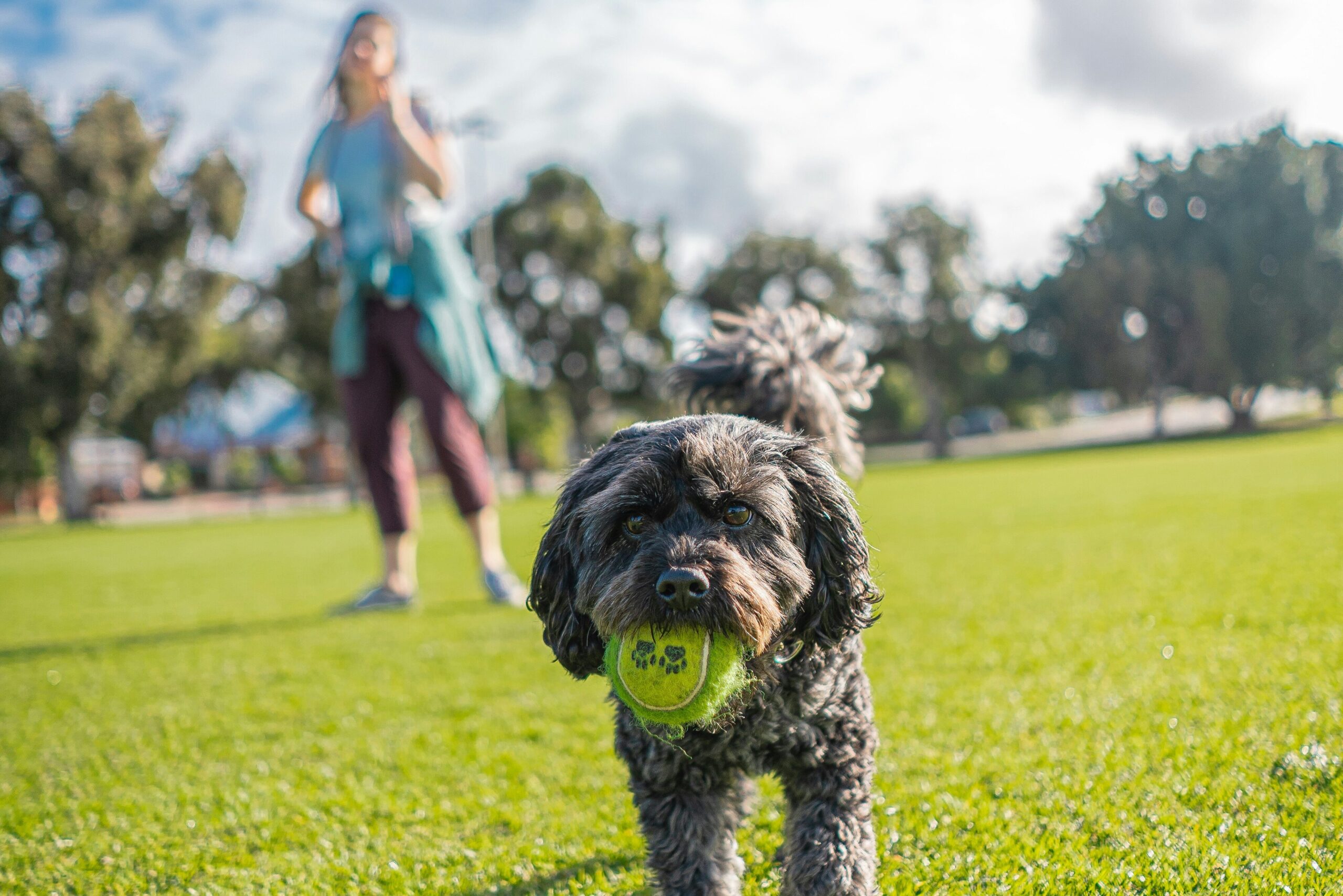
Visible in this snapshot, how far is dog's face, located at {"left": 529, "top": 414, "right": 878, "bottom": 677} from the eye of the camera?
2.00 meters

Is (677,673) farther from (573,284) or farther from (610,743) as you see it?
(573,284)

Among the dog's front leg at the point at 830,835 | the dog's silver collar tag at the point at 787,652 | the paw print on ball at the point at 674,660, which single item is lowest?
the dog's front leg at the point at 830,835

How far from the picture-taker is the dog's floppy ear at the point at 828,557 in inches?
90.0

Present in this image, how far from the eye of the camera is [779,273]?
56906 mm

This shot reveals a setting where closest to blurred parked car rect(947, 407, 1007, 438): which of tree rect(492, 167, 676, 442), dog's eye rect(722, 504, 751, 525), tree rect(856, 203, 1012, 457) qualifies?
tree rect(856, 203, 1012, 457)

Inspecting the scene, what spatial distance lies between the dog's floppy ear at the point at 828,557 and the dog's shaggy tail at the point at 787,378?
0.72 m

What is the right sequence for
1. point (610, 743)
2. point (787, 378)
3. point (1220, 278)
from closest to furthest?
point (787, 378)
point (610, 743)
point (1220, 278)

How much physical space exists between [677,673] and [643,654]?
0.33ft

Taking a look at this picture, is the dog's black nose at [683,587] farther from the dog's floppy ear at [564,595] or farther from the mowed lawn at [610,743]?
the mowed lawn at [610,743]

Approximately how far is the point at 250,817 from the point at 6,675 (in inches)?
154

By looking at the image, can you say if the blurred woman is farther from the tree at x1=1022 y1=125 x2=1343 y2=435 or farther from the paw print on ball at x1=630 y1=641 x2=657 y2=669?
the tree at x1=1022 y1=125 x2=1343 y2=435

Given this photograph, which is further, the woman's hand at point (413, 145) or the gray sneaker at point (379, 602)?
the gray sneaker at point (379, 602)

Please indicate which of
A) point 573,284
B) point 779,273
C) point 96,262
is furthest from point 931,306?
point 96,262

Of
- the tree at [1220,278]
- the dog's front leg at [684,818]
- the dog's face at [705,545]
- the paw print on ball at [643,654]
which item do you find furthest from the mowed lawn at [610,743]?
the tree at [1220,278]
